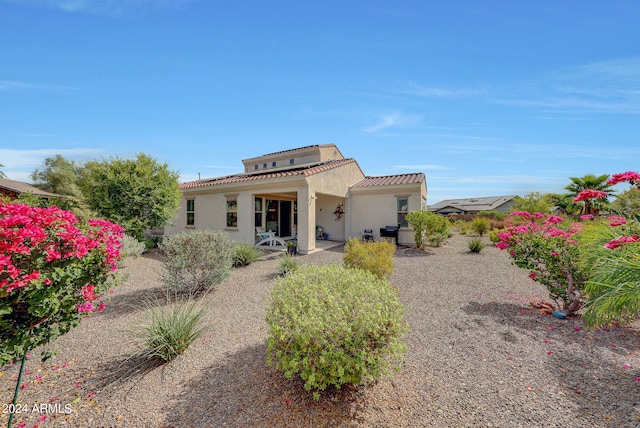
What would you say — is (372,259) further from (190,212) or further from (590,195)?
(190,212)

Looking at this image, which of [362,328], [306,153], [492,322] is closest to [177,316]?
[362,328]

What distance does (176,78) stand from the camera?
343 inches

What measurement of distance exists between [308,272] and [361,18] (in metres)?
7.92

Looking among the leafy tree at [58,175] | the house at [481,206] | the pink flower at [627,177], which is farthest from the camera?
the house at [481,206]

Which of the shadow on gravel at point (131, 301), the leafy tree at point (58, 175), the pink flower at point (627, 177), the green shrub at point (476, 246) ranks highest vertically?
the leafy tree at point (58, 175)

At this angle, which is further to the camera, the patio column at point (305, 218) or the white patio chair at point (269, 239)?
the white patio chair at point (269, 239)

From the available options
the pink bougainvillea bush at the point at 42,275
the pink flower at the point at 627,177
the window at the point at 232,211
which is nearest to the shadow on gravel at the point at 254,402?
the pink bougainvillea bush at the point at 42,275

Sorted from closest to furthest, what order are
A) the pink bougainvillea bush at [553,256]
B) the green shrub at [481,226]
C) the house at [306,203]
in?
1. the pink bougainvillea bush at [553,256]
2. the house at [306,203]
3. the green shrub at [481,226]

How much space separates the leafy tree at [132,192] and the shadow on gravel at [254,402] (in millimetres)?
11180

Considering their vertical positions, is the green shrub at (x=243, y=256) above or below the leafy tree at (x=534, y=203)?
below

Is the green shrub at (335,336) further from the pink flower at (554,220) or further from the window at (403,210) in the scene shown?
the window at (403,210)

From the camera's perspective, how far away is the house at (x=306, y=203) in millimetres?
11945

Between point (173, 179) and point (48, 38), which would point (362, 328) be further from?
A: point (173, 179)

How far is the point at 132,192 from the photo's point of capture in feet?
39.3
